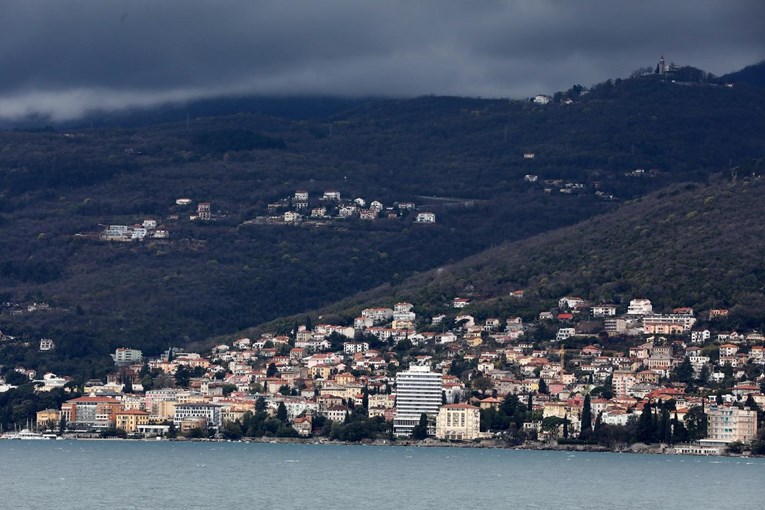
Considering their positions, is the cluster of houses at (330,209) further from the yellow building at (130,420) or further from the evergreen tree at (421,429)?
the evergreen tree at (421,429)

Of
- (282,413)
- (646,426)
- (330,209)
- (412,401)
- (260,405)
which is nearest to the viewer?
(646,426)

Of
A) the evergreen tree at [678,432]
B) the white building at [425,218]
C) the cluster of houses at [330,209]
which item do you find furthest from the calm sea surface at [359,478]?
the white building at [425,218]

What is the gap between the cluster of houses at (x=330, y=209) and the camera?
16862cm

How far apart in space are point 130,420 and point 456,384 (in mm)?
17331

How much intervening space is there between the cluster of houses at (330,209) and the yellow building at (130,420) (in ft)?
192

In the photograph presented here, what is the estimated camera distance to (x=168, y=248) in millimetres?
156375

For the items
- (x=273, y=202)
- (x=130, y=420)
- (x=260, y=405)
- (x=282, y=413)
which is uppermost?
(x=273, y=202)

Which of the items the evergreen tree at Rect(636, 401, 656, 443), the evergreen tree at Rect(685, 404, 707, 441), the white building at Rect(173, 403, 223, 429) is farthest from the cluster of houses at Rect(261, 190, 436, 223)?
the evergreen tree at Rect(685, 404, 707, 441)

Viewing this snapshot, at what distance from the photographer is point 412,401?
101438 mm

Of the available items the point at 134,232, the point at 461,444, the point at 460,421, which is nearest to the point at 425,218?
the point at 134,232

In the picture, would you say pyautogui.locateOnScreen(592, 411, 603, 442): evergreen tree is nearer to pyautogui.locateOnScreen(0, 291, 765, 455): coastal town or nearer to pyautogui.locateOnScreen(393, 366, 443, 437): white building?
pyautogui.locateOnScreen(0, 291, 765, 455): coastal town

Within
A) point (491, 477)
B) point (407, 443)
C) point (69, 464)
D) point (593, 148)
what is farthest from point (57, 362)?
point (593, 148)

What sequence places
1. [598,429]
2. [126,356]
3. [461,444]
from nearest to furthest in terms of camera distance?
[598,429] < [461,444] < [126,356]

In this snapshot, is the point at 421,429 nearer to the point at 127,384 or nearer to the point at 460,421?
the point at 460,421
